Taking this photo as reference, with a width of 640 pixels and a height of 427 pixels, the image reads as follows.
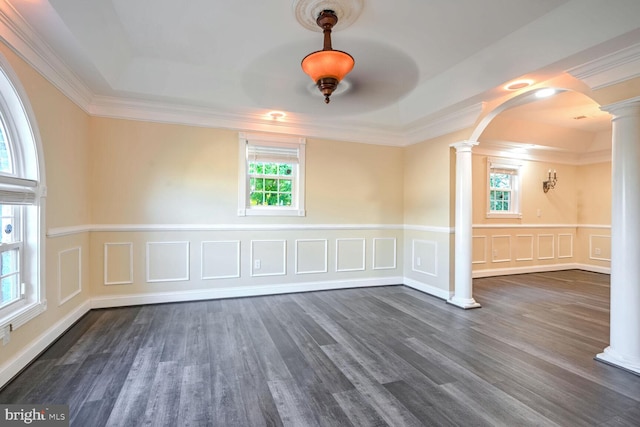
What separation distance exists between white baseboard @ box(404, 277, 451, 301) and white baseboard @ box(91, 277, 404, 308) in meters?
0.17

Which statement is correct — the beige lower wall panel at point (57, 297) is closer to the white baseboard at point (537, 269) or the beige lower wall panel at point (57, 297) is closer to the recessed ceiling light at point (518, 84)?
the recessed ceiling light at point (518, 84)

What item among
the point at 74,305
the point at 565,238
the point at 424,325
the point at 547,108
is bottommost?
the point at 424,325

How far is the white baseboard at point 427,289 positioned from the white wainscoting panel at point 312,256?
141 cm

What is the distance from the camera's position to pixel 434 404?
1.92m

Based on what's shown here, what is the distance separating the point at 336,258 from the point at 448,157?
220 centimetres

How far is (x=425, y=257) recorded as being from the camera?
464 cm

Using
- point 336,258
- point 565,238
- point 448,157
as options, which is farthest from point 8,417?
point 565,238

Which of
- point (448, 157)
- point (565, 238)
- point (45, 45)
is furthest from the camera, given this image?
point (565, 238)

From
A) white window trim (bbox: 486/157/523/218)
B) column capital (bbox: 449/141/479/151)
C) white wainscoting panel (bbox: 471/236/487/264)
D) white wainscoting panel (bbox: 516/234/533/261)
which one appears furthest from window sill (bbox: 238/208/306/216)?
white wainscoting panel (bbox: 516/234/533/261)

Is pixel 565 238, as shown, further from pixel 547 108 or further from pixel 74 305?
pixel 74 305

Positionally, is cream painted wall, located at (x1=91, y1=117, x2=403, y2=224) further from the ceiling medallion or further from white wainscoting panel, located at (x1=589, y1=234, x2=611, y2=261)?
white wainscoting panel, located at (x1=589, y1=234, x2=611, y2=261)

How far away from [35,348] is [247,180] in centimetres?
275

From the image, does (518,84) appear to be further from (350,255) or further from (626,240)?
(350,255)

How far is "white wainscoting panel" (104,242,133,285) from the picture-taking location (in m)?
3.69
